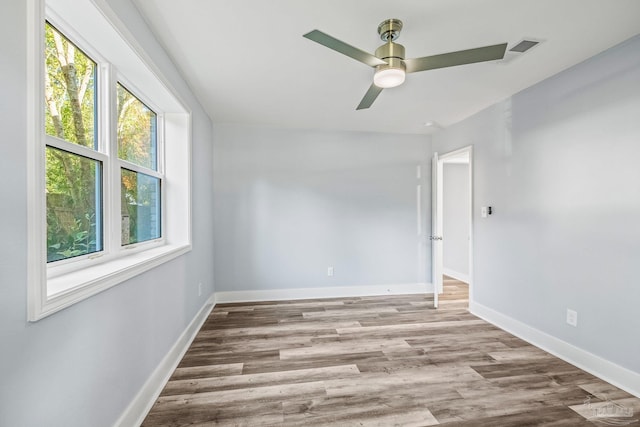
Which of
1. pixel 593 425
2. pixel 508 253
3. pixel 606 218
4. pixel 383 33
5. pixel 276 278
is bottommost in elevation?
pixel 593 425

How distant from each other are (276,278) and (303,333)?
115 cm

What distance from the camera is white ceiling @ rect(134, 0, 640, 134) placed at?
5.14 ft

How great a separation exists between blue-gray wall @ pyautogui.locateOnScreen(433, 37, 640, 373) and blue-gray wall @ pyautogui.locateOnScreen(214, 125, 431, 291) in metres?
1.18

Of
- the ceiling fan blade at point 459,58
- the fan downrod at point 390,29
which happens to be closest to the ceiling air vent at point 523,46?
the ceiling fan blade at point 459,58

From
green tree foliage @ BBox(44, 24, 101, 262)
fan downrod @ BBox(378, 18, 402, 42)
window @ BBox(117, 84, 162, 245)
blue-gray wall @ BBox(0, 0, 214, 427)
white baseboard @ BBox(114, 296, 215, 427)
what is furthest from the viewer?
window @ BBox(117, 84, 162, 245)

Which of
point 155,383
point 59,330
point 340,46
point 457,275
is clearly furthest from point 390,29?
point 457,275

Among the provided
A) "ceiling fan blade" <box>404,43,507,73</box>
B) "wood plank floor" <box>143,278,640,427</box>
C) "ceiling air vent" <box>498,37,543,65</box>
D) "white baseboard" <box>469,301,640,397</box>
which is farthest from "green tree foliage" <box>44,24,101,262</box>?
"white baseboard" <box>469,301,640,397</box>

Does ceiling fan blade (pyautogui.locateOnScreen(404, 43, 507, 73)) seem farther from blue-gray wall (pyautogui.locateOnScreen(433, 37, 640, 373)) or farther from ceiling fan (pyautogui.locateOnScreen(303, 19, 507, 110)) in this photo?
blue-gray wall (pyautogui.locateOnScreen(433, 37, 640, 373))

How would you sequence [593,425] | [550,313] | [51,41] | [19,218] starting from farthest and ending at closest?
[550,313], [593,425], [51,41], [19,218]

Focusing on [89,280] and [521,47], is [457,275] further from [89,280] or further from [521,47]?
[89,280]

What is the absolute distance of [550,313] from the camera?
241 cm

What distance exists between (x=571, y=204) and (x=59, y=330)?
3392 millimetres

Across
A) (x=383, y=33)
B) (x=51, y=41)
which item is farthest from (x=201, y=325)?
(x=383, y=33)

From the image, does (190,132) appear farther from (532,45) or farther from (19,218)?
(532,45)
